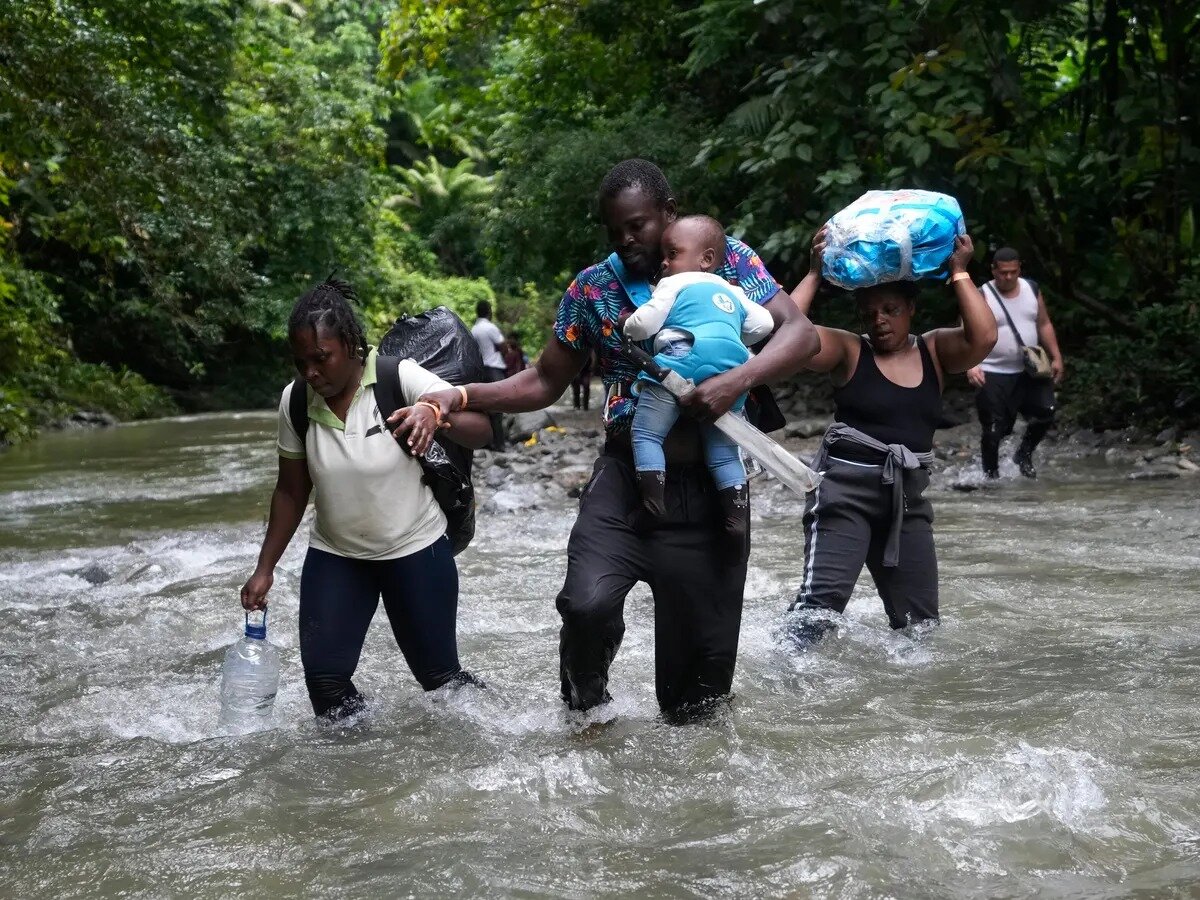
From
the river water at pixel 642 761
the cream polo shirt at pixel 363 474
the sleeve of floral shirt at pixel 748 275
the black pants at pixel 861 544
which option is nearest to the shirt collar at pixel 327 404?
the cream polo shirt at pixel 363 474

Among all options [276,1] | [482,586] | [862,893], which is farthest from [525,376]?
[276,1]

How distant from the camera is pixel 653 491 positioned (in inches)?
160

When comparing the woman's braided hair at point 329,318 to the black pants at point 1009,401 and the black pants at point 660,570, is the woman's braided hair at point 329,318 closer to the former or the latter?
the black pants at point 660,570

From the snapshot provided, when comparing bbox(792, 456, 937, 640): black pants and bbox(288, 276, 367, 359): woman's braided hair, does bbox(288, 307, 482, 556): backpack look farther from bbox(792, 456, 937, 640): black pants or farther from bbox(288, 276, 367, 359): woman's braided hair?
bbox(792, 456, 937, 640): black pants

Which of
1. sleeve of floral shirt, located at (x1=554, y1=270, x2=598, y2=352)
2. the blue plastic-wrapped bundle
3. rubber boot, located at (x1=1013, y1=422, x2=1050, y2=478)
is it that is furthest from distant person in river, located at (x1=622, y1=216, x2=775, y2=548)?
rubber boot, located at (x1=1013, y1=422, x2=1050, y2=478)

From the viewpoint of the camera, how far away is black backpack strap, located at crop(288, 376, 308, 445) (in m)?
4.57

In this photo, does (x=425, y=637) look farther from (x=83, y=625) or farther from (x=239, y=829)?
(x=83, y=625)

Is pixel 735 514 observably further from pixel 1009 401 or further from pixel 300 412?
pixel 1009 401

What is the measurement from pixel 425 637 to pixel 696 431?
1.27 metres

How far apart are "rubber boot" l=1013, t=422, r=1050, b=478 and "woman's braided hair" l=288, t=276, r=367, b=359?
824 centimetres

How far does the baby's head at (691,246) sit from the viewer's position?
4055 millimetres

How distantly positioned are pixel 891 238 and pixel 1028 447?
7236 millimetres

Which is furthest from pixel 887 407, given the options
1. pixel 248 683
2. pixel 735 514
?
pixel 248 683

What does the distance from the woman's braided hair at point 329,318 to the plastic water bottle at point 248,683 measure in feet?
4.00
